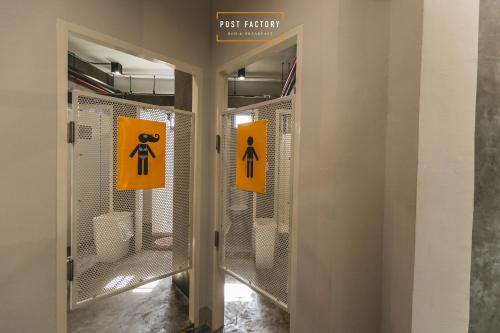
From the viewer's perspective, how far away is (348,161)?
111 cm

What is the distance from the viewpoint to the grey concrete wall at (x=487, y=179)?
0.98 m

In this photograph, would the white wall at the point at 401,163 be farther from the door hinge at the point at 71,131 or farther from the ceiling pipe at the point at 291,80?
the door hinge at the point at 71,131

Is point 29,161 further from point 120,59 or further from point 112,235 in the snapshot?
point 120,59

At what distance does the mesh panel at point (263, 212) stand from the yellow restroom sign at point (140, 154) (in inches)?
19.0

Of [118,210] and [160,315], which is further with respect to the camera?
[160,315]

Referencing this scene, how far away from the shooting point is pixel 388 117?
1.11 meters

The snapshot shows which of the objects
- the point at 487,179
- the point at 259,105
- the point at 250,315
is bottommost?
the point at 250,315

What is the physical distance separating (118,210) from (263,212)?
3.03 feet

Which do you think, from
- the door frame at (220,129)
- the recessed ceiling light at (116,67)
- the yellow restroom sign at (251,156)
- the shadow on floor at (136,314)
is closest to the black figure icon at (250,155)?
the yellow restroom sign at (251,156)

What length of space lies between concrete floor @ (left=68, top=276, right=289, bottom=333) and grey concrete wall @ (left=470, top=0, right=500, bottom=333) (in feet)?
4.96

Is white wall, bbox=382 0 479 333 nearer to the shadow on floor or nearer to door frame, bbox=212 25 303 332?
door frame, bbox=212 25 303 332

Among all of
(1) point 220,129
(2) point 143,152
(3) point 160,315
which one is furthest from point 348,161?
(3) point 160,315

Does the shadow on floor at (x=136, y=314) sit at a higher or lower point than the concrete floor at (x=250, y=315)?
higher

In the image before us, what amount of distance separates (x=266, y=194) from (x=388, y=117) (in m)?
0.80
